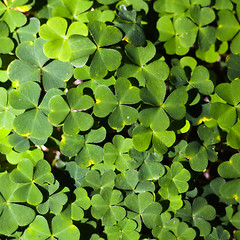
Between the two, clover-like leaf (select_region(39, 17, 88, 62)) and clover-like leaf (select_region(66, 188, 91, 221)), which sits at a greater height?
clover-like leaf (select_region(39, 17, 88, 62))

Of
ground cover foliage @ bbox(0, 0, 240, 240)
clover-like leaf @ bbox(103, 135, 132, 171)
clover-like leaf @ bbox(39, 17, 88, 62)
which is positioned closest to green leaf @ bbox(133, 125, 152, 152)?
ground cover foliage @ bbox(0, 0, 240, 240)

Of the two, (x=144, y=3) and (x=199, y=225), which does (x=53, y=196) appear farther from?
(x=144, y=3)

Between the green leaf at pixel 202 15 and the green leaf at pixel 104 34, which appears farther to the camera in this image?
the green leaf at pixel 202 15

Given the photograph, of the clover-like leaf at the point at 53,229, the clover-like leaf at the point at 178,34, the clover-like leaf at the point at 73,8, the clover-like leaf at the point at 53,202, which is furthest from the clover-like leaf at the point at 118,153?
the clover-like leaf at the point at 73,8

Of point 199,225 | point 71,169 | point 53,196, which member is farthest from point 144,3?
point 199,225

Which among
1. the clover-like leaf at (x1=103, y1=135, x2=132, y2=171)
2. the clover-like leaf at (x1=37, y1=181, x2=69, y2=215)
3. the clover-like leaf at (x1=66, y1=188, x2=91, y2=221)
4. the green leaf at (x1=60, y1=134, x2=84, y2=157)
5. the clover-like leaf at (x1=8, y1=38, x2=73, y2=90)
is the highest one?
the clover-like leaf at (x1=8, y1=38, x2=73, y2=90)

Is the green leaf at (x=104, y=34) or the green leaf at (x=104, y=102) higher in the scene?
the green leaf at (x=104, y=34)

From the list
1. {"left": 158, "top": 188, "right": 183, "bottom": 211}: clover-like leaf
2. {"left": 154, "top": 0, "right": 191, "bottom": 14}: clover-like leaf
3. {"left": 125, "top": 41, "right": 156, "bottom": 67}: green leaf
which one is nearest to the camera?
{"left": 125, "top": 41, "right": 156, "bottom": 67}: green leaf

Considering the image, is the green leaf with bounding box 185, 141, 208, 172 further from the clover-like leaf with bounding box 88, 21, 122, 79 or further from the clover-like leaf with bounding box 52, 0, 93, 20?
the clover-like leaf with bounding box 52, 0, 93, 20

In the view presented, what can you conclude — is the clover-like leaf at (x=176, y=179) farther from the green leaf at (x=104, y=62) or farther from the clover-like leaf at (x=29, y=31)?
the clover-like leaf at (x=29, y=31)
